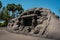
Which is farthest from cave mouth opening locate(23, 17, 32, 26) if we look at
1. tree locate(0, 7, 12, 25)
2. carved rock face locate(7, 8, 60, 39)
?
tree locate(0, 7, 12, 25)

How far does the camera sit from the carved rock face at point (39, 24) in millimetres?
7707

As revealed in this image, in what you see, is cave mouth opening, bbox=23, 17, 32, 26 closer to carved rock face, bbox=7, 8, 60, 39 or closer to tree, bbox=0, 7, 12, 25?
carved rock face, bbox=7, 8, 60, 39

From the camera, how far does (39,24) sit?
9.64 meters

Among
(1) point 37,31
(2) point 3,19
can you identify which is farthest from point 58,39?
(2) point 3,19

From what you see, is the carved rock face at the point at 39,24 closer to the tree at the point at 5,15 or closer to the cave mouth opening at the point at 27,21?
the cave mouth opening at the point at 27,21

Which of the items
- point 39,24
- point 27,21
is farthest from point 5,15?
point 39,24

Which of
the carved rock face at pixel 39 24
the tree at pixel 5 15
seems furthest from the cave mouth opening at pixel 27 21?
the tree at pixel 5 15

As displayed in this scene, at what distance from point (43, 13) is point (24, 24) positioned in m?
2.17

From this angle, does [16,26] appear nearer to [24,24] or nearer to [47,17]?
[24,24]

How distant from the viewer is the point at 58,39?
7.14 meters

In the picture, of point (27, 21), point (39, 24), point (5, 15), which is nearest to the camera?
point (39, 24)

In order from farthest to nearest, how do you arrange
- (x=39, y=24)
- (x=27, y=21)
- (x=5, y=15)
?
1. (x=5, y=15)
2. (x=27, y=21)
3. (x=39, y=24)

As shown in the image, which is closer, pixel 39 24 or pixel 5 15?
pixel 39 24

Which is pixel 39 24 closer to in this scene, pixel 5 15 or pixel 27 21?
pixel 27 21
